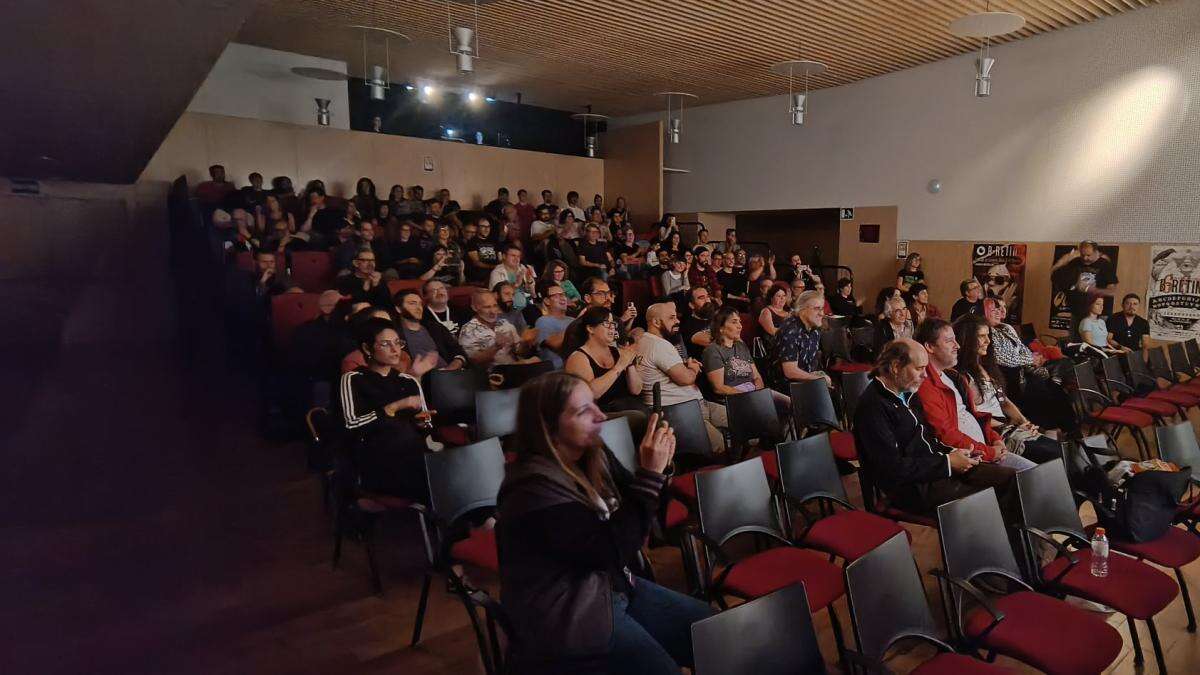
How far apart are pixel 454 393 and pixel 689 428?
1562 millimetres

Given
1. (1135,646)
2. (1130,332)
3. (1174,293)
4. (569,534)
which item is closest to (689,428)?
(1135,646)

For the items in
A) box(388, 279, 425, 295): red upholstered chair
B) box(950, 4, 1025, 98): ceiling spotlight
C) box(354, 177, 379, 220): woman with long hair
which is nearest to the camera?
box(950, 4, 1025, 98): ceiling spotlight

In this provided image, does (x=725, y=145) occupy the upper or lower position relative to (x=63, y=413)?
upper

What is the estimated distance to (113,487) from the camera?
4320 mm

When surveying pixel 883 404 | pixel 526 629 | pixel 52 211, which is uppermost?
pixel 52 211

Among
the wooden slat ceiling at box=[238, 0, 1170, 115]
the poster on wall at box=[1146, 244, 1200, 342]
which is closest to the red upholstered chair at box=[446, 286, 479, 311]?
the wooden slat ceiling at box=[238, 0, 1170, 115]

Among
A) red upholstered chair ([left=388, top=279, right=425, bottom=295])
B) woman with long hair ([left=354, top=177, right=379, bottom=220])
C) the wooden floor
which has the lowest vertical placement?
the wooden floor

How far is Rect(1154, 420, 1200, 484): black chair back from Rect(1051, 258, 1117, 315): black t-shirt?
17.2ft

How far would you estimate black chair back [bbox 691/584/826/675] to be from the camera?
1.61 metres

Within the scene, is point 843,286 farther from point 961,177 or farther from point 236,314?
point 236,314

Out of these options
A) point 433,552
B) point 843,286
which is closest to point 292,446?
point 433,552

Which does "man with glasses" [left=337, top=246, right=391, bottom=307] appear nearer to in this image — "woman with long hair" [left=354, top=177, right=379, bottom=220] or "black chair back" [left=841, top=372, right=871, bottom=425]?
"woman with long hair" [left=354, top=177, right=379, bottom=220]

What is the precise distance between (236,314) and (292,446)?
218 centimetres

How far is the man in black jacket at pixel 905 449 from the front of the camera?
285 centimetres
